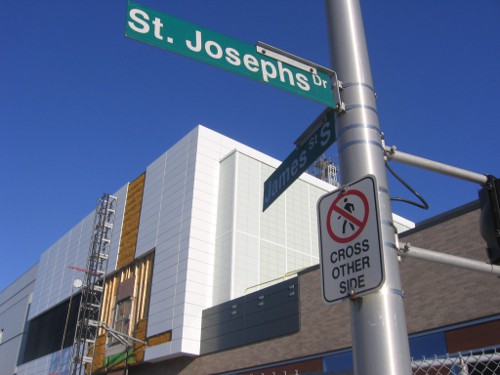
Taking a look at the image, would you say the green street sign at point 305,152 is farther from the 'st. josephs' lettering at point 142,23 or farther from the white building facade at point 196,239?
the white building facade at point 196,239

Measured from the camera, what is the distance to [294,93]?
4.39 metres

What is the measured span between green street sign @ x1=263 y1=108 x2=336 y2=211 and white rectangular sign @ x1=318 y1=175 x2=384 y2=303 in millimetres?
770

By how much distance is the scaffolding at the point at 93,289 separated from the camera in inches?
1181

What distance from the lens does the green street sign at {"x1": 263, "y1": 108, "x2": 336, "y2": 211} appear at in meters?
4.36

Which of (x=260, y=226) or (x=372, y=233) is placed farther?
(x=260, y=226)

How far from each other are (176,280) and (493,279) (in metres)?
14.8

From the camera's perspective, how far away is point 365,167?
3691 millimetres

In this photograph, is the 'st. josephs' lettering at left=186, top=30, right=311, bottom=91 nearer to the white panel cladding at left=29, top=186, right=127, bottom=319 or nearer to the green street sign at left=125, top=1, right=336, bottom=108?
the green street sign at left=125, top=1, right=336, bottom=108

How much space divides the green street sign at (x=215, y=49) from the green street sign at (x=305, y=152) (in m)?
0.30

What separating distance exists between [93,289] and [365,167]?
98.4 ft

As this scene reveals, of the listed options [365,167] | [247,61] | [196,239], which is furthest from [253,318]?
[365,167]

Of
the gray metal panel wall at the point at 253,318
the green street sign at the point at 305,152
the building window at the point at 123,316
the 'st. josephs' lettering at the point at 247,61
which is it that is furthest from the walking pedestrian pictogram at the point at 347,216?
the building window at the point at 123,316

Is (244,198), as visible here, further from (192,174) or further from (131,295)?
(131,295)

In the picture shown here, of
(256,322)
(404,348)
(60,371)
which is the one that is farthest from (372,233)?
(60,371)
